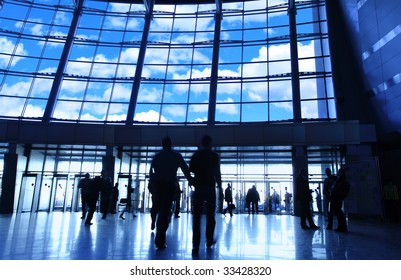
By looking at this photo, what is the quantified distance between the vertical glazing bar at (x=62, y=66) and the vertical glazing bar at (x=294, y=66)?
12.8 metres

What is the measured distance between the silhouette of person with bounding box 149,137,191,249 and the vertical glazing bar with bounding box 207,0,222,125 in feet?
41.0

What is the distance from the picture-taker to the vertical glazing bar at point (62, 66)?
16906 millimetres

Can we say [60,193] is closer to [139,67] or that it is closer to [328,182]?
[139,67]

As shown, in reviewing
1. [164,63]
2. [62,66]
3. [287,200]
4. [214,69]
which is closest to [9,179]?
[62,66]

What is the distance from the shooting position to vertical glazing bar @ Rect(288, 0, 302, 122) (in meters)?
16.3

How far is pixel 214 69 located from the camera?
18.2 m

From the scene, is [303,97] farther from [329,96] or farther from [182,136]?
[182,136]

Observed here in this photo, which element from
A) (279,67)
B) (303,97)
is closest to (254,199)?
(303,97)

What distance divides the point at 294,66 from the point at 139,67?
344 inches

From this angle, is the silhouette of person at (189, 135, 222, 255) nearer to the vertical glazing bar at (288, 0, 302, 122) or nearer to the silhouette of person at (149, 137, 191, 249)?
the silhouette of person at (149, 137, 191, 249)

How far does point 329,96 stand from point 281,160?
425cm

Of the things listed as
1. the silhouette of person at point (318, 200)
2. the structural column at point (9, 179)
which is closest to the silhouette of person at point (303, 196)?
the silhouette of person at point (318, 200)

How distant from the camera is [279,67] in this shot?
1778cm

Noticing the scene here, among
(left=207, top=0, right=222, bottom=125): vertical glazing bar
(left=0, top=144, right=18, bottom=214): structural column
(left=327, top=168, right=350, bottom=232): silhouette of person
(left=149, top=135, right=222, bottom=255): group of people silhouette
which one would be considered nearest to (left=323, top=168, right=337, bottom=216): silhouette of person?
(left=327, top=168, right=350, bottom=232): silhouette of person
